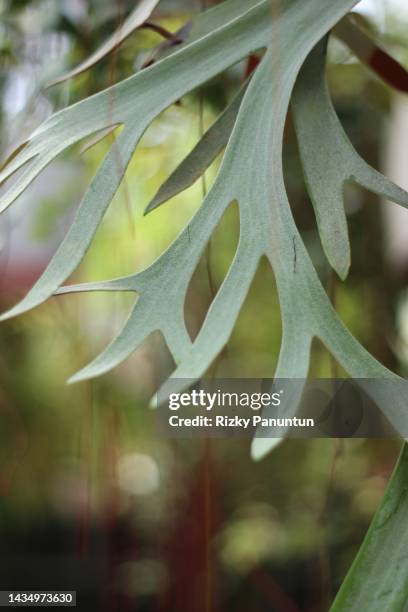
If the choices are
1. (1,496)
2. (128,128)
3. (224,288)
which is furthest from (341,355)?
(1,496)

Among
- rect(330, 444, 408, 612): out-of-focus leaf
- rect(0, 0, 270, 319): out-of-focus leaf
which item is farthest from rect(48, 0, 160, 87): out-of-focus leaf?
rect(330, 444, 408, 612): out-of-focus leaf

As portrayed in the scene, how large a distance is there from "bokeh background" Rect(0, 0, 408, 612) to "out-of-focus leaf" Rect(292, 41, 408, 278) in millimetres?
368

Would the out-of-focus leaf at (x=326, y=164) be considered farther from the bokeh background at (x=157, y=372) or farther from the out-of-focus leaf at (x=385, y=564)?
the bokeh background at (x=157, y=372)

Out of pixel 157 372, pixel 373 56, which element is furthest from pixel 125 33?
pixel 157 372

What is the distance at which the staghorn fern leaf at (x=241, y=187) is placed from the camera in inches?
16.2

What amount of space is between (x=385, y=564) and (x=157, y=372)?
0.66 metres

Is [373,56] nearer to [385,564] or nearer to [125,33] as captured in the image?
[125,33]

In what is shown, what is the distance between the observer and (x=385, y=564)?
422 millimetres

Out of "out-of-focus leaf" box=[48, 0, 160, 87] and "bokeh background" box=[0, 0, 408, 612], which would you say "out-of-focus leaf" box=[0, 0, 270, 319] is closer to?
"out-of-focus leaf" box=[48, 0, 160, 87]

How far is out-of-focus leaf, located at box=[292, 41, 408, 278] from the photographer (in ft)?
1.50

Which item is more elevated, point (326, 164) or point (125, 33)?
point (125, 33)

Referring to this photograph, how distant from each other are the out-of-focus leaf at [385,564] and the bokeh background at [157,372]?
0.43 metres

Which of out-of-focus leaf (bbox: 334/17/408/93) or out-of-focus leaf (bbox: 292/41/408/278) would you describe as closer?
out-of-focus leaf (bbox: 292/41/408/278)

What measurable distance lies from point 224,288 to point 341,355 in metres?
0.07
